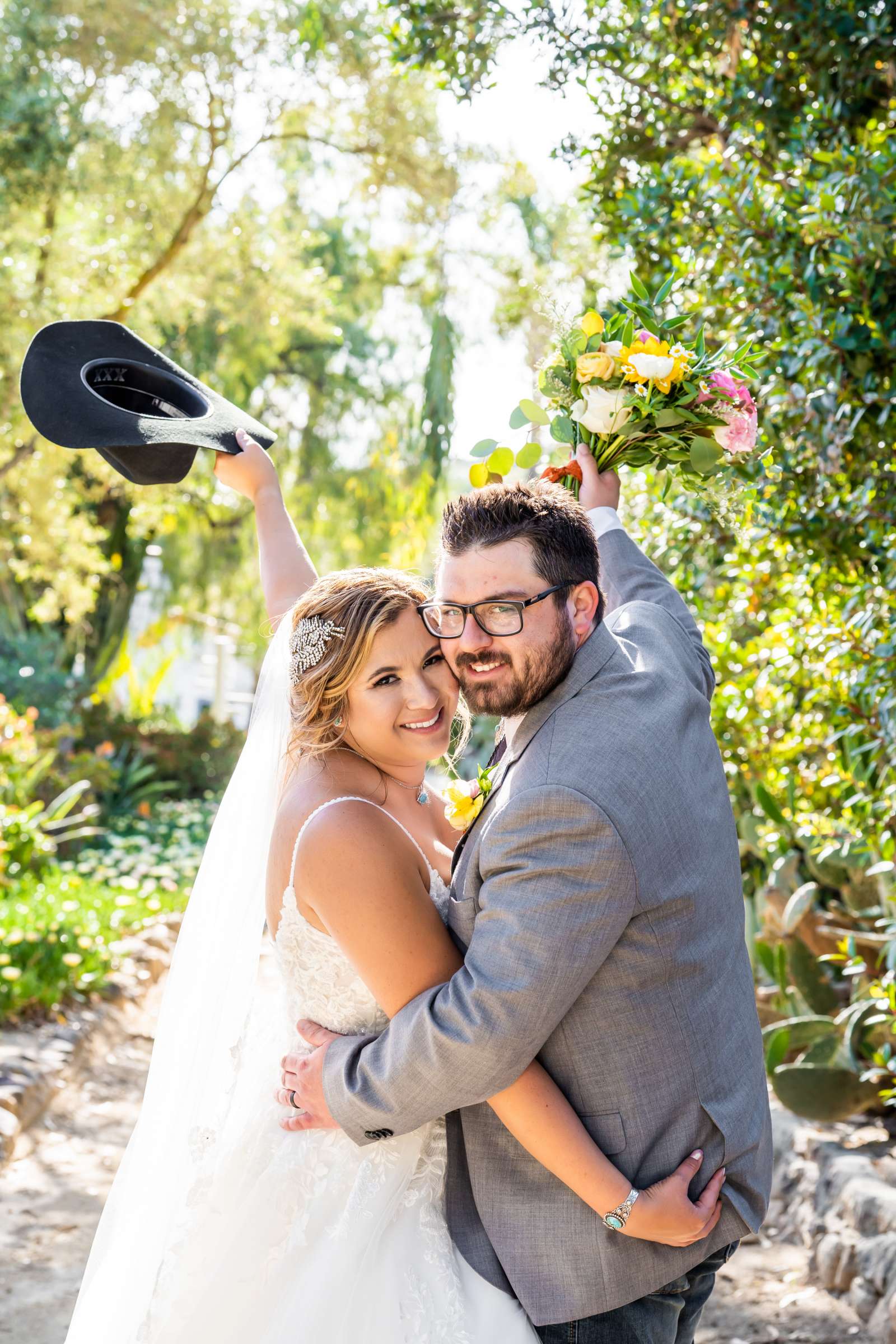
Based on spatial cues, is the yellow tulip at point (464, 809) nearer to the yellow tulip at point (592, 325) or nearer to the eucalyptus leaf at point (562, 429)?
the eucalyptus leaf at point (562, 429)

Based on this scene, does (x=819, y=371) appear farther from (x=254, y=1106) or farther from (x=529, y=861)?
(x=254, y=1106)

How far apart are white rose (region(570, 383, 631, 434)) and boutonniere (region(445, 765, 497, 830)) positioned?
789 millimetres

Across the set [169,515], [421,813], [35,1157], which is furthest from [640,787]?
[169,515]

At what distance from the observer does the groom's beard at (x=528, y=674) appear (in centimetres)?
201

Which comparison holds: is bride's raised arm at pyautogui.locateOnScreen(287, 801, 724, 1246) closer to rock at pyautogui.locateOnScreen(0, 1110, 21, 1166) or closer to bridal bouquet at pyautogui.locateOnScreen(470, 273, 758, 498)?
bridal bouquet at pyautogui.locateOnScreen(470, 273, 758, 498)

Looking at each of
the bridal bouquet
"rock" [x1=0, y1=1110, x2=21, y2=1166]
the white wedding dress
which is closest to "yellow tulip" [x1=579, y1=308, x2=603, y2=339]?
the bridal bouquet

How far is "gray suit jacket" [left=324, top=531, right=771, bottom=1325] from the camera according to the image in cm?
179

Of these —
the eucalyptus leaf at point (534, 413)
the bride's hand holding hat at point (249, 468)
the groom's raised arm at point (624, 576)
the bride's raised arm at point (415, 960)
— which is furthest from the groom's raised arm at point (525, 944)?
the bride's hand holding hat at point (249, 468)

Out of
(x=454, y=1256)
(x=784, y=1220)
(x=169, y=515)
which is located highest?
(x=169, y=515)

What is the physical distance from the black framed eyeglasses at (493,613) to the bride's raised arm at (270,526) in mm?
1070

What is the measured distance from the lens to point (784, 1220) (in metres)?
4.40

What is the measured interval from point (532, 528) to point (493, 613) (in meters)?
0.16

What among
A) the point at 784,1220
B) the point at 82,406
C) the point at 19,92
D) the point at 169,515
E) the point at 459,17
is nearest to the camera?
the point at 82,406

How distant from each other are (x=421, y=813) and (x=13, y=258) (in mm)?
7939
